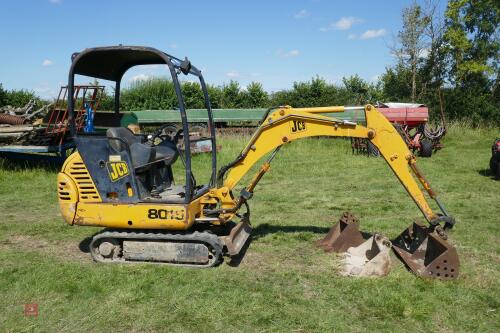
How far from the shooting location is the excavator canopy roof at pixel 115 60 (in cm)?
555

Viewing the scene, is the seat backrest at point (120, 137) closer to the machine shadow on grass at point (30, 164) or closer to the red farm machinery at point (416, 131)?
the machine shadow on grass at point (30, 164)

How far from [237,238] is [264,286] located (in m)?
1.13

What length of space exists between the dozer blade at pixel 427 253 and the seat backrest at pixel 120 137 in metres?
3.74

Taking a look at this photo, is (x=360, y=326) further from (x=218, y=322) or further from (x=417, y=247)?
(x=417, y=247)

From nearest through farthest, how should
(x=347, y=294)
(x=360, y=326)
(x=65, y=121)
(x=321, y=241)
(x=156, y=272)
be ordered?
(x=360, y=326), (x=347, y=294), (x=156, y=272), (x=321, y=241), (x=65, y=121)

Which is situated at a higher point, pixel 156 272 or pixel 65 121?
pixel 65 121

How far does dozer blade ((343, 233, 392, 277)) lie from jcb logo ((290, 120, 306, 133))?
167cm

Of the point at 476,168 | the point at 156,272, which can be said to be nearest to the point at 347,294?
the point at 156,272

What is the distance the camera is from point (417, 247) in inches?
235

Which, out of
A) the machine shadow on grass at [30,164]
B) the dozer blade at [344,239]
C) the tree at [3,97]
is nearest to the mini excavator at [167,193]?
the dozer blade at [344,239]

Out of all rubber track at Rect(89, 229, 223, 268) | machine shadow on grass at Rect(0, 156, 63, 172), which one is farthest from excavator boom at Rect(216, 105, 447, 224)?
machine shadow on grass at Rect(0, 156, 63, 172)

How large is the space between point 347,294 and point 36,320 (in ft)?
10.3

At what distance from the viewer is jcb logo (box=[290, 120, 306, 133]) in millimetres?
5957

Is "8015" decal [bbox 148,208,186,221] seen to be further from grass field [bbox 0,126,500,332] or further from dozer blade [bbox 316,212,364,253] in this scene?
dozer blade [bbox 316,212,364,253]
